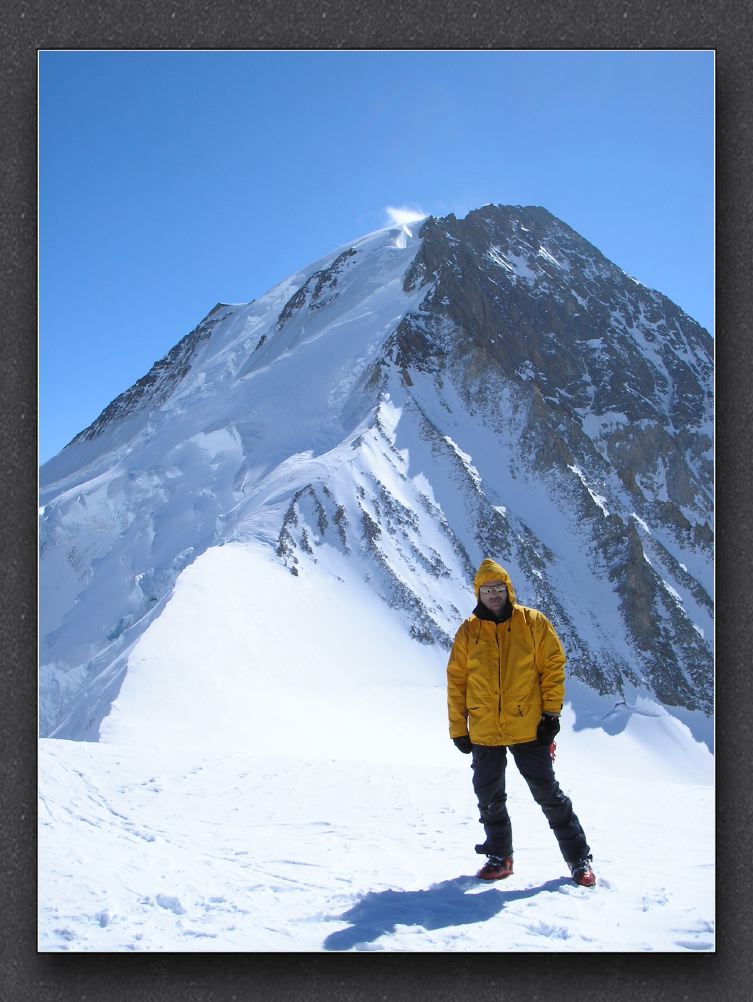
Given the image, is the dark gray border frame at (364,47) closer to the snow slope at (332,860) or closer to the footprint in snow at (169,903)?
the snow slope at (332,860)

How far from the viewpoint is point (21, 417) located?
6.08 meters

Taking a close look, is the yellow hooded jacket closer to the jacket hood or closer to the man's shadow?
the jacket hood

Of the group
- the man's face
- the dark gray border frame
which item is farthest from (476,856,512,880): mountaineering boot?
the dark gray border frame

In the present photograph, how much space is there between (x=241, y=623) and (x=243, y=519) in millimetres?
11483

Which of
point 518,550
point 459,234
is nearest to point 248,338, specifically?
point 459,234

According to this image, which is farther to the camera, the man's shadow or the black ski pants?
the black ski pants

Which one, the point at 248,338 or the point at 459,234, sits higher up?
the point at 459,234

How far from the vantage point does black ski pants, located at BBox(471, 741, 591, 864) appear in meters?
5.00

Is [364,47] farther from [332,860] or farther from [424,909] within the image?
[424,909]

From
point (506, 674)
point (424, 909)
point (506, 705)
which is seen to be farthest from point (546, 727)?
point (424, 909)

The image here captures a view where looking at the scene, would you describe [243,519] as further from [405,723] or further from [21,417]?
[21,417]

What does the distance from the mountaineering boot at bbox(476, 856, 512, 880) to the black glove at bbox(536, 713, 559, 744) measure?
30.9 inches

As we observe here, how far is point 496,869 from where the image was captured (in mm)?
5066

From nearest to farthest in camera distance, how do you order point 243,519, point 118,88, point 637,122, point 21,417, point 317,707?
point 21,417, point 118,88, point 637,122, point 317,707, point 243,519
